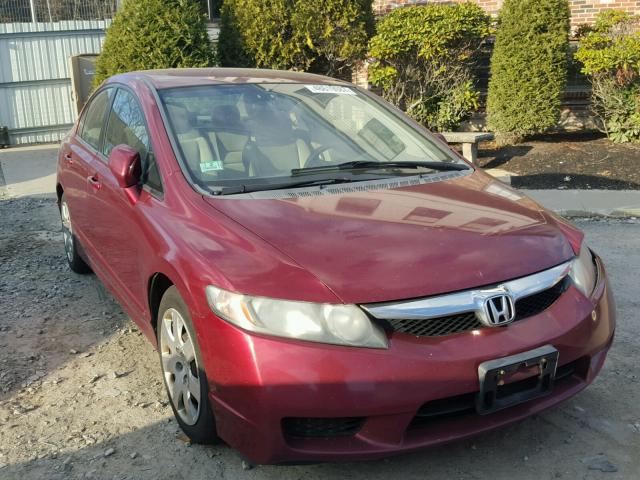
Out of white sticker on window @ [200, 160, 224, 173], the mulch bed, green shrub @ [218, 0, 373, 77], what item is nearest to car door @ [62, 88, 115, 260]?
white sticker on window @ [200, 160, 224, 173]

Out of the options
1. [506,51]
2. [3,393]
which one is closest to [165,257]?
[3,393]

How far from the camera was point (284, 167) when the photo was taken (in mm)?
3541

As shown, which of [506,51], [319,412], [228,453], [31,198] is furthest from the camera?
[506,51]

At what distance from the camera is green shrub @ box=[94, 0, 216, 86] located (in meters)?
9.19

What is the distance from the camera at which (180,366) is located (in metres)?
3.06

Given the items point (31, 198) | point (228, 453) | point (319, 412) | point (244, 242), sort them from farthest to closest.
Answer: point (31, 198) < point (228, 453) < point (244, 242) < point (319, 412)

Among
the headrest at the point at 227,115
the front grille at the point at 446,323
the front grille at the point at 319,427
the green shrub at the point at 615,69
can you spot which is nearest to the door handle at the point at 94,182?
the headrest at the point at 227,115

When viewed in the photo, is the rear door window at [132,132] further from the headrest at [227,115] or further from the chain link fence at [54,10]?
the chain link fence at [54,10]

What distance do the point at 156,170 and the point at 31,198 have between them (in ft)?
18.6

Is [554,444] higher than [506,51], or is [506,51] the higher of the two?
[506,51]

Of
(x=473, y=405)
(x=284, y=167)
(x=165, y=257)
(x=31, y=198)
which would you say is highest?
(x=284, y=167)

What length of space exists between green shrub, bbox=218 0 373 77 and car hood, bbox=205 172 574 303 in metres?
6.89

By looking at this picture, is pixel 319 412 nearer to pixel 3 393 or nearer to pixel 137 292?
pixel 137 292

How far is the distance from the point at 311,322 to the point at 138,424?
131 cm
